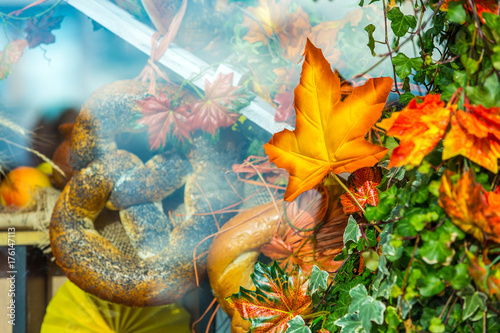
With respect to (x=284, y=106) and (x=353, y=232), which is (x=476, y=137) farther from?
(x=284, y=106)

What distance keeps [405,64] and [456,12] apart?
93 millimetres

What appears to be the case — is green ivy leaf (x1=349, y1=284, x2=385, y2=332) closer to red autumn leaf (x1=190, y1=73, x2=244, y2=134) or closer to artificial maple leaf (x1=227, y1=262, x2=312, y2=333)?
artificial maple leaf (x1=227, y1=262, x2=312, y2=333)

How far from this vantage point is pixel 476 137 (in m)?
0.31

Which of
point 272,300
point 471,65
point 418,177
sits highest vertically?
point 471,65

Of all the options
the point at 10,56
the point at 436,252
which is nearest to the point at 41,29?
the point at 10,56

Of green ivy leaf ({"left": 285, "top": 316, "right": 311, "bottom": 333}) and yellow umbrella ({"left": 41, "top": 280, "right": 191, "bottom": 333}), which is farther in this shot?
yellow umbrella ({"left": 41, "top": 280, "right": 191, "bottom": 333})

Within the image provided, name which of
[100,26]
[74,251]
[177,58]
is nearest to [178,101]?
[177,58]

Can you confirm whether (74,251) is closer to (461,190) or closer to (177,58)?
(177,58)

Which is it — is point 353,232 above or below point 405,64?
below

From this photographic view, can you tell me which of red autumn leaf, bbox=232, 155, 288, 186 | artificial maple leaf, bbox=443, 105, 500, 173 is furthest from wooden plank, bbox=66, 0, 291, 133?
artificial maple leaf, bbox=443, 105, 500, 173

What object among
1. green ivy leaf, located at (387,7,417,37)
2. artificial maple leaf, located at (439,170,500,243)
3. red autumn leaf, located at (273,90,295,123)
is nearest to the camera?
artificial maple leaf, located at (439,170,500,243)

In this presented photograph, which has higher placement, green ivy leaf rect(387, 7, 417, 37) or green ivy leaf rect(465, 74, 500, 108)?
green ivy leaf rect(387, 7, 417, 37)

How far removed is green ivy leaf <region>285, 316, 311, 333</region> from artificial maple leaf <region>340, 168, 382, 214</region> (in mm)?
137

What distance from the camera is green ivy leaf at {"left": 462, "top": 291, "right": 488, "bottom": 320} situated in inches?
12.1
